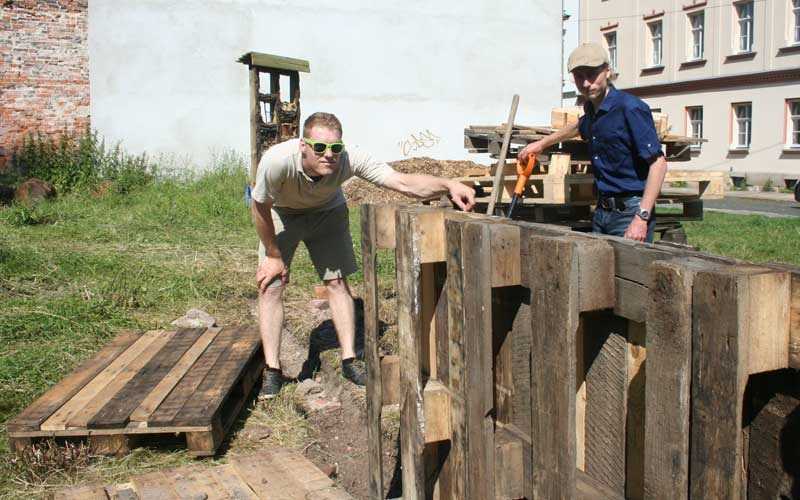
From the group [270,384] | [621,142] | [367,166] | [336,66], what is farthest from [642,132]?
[336,66]

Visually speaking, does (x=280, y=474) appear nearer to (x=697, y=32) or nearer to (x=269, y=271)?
(x=269, y=271)

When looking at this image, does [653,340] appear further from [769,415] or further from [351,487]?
[351,487]

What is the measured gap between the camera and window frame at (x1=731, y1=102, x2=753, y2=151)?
84.1 ft

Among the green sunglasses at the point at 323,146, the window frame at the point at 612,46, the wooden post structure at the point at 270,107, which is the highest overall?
the window frame at the point at 612,46

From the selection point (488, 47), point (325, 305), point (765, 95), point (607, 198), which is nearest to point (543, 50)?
point (488, 47)

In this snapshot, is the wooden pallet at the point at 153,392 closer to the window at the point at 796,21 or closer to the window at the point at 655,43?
the window at the point at 796,21

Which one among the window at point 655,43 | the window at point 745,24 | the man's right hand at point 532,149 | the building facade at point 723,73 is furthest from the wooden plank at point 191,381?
the window at point 655,43

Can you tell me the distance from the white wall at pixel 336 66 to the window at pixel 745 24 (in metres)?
9.15

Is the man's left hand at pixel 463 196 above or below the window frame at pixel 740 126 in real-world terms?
below

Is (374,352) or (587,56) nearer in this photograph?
(374,352)

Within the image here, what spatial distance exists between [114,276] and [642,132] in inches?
203

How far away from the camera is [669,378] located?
5.42 ft

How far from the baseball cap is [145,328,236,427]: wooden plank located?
8.89 feet

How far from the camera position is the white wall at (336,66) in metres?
17.2
